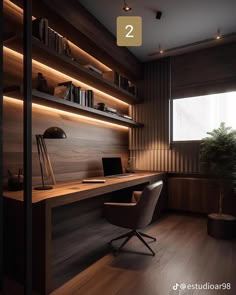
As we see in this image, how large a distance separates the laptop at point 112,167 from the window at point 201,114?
132 centimetres

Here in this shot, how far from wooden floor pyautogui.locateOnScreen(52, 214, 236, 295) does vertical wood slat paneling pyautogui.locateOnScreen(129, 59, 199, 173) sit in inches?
60.6

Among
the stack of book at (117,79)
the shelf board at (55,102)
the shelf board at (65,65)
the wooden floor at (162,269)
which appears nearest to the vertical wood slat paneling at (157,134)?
the stack of book at (117,79)

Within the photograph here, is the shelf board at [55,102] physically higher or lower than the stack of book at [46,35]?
lower

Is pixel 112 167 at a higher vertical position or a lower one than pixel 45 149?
lower

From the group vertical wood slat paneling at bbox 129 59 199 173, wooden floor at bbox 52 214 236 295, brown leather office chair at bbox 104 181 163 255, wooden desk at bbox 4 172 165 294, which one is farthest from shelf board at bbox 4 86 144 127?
wooden floor at bbox 52 214 236 295

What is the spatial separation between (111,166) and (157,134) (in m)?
1.29

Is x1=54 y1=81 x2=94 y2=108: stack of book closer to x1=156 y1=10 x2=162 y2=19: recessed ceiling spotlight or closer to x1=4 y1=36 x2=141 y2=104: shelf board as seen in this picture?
x1=4 y1=36 x2=141 y2=104: shelf board

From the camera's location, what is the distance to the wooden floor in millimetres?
1771

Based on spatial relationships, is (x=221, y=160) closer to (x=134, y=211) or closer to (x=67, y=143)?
(x=134, y=211)

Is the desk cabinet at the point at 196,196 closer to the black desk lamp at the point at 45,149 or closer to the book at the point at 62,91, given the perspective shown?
the black desk lamp at the point at 45,149

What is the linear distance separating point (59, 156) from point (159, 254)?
1.75 metres

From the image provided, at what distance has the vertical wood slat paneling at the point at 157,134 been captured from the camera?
13.4 ft

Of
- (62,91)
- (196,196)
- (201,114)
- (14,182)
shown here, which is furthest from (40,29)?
(196,196)

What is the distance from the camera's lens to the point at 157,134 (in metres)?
4.35
